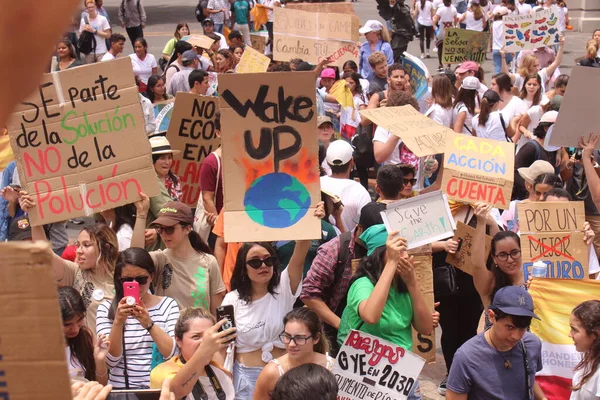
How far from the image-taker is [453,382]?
4273 mm

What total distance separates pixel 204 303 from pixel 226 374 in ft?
3.56

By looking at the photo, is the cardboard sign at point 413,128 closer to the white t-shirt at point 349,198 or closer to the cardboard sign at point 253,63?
the white t-shirt at point 349,198

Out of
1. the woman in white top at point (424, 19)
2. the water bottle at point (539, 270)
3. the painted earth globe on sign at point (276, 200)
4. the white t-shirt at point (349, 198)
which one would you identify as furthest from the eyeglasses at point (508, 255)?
the woman in white top at point (424, 19)

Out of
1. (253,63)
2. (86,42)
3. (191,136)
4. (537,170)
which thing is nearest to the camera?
(537,170)

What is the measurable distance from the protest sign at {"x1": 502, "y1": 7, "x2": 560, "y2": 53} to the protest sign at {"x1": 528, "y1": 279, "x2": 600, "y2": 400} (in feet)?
29.3

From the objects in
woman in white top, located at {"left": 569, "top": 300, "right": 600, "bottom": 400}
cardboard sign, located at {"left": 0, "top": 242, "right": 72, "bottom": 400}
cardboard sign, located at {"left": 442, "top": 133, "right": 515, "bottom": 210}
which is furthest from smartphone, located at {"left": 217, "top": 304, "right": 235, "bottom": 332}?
cardboard sign, located at {"left": 0, "top": 242, "right": 72, "bottom": 400}

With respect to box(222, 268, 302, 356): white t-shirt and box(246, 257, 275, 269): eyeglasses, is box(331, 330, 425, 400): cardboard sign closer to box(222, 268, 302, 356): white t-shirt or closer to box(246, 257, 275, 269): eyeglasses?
box(222, 268, 302, 356): white t-shirt

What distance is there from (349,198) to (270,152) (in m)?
1.31

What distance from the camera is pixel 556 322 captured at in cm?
526

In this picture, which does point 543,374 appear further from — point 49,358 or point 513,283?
point 49,358

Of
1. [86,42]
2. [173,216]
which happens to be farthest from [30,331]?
[86,42]

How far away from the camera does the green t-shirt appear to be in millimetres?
4488

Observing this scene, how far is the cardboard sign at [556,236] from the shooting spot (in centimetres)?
566

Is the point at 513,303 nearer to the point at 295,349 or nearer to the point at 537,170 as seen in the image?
the point at 295,349
